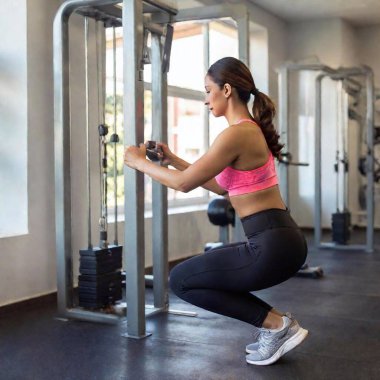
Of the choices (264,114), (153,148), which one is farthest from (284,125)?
(264,114)

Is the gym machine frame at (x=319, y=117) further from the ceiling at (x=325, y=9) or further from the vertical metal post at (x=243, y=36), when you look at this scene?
the vertical metal post at (x=243, y=36)

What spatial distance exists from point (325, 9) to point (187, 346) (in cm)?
560

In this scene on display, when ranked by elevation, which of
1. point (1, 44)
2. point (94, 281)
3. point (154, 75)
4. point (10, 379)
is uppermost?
point (1, 44)

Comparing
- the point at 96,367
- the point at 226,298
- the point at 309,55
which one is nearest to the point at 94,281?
the point at 96,367

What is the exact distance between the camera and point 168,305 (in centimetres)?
374

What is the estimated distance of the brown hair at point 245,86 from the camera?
7.99ft

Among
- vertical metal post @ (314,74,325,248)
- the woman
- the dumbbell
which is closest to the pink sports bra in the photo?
the woman

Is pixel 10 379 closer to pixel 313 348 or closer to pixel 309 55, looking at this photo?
pixel 313 348

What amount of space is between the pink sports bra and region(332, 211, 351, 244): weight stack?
4112 millimetres

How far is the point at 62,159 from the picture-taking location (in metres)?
3.44

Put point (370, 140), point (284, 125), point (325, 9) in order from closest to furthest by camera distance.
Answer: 1. point (284, 125)
2. point (370, 140)
3. point (325, 9)

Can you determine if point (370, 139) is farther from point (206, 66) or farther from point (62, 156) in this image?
point (62, 156)

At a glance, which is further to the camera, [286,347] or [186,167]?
[186,167]

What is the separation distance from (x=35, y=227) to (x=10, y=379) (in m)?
1.46
